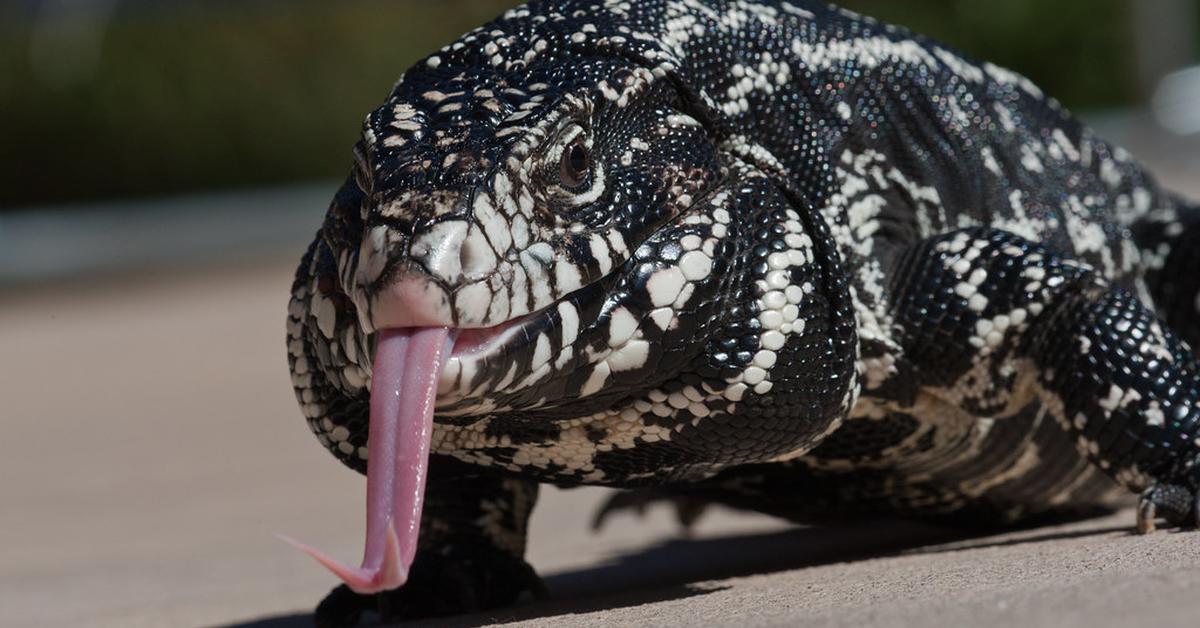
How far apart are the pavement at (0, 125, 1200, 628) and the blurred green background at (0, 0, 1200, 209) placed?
5369 millimetres

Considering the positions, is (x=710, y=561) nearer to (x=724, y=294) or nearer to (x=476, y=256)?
(x=724, y=294)

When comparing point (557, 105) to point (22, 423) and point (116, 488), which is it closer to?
point (116, 488)

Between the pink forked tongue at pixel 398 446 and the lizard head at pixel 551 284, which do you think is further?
the lizard head at pixel 551 284

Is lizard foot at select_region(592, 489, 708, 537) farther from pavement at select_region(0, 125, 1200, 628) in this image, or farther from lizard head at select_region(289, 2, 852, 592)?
lizard head at select_region(289, 2, 852, 592)

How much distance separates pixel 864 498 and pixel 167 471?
6.98m

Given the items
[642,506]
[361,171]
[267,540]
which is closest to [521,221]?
[361,171]

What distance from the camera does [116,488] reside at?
11.5 meters

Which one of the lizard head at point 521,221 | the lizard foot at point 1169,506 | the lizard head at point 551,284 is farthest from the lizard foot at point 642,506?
the lizard head at point 521,221

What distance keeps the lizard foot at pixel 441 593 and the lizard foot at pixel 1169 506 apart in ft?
5.83

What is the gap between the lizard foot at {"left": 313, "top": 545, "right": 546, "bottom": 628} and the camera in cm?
548

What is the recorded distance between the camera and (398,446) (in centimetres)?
394

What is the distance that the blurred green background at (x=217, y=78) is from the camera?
949 inches

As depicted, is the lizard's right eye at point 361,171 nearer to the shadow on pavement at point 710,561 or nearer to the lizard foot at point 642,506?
the shadow on pavement at point 710,561

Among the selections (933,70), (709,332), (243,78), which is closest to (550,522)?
(933,70)
